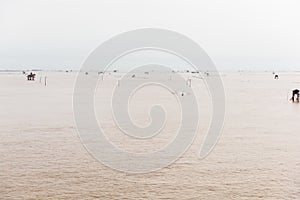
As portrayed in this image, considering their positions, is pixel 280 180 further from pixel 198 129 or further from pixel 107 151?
pixel 198 129

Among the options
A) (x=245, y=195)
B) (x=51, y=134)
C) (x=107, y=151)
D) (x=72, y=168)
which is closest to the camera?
(x=245, y=195)

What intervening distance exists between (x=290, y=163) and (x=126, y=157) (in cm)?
727

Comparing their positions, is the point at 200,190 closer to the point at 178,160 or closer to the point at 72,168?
the point at 178,160

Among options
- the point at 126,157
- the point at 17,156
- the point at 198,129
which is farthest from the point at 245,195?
the point at 198,129

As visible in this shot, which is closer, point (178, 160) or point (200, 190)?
point (200, 190)

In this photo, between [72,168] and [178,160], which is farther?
[178,160]

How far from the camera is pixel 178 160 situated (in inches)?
685

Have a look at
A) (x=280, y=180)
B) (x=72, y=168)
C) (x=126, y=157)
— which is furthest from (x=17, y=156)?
(x=280, y=180)

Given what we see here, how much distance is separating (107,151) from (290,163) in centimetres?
840

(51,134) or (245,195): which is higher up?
(51,134)

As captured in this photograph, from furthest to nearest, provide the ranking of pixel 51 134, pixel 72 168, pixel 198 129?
pixel 198 129 < pixel 51 134 < pixel 72 168

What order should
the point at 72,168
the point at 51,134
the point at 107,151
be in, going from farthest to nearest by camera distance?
the point at 51,134 → the point at 107,151 → the point at 72,168

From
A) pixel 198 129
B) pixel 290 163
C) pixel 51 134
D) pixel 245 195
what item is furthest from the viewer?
pixel 198 129

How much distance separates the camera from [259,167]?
16.3m
